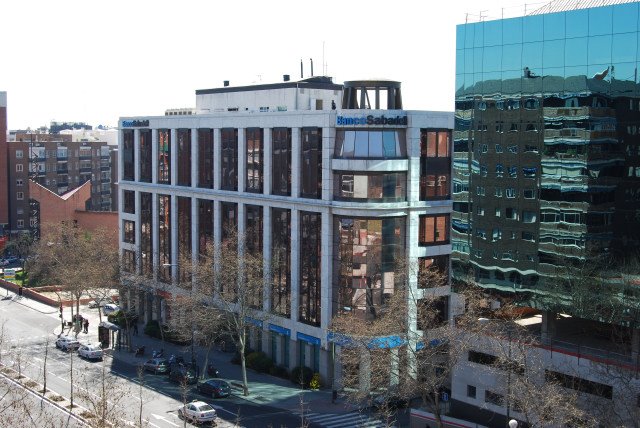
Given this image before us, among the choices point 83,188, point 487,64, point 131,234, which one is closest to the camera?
point 487,64

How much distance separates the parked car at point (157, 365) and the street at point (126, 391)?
629 mm

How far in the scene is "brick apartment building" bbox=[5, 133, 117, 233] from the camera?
156 m

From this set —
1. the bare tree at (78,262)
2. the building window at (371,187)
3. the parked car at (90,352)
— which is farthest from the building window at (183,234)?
the building window at (371,187)

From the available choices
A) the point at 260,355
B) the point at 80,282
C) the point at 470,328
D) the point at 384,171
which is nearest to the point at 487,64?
the point at 384,171

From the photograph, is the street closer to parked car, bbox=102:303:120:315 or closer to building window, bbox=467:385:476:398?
building window, bbox=467:385:476:398

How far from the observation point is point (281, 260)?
263 feet

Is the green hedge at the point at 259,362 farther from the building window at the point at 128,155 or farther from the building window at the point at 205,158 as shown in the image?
the building window at the point at 128,155

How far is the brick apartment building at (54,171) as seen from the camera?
156m

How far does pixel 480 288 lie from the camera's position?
66.1 metres

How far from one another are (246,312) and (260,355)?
7.00 meters

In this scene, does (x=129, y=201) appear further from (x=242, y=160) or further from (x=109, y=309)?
(x=242, y=160)

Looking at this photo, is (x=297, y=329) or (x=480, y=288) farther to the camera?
(x=297, y=329)

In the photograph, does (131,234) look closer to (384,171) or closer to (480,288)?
(384,171)

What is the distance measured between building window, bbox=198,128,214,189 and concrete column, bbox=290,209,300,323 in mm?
14043
